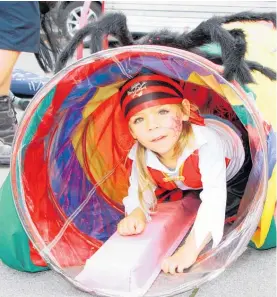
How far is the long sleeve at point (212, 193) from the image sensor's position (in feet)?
6.16

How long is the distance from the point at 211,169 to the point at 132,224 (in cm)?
30

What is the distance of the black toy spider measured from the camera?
5.79ft

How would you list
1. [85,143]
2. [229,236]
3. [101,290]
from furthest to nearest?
[85,143]
[229,236]
[101,290]

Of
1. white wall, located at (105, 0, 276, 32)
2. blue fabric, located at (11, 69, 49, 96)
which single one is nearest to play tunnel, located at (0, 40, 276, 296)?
blue fabric, located at (11, 69, 49, 96)

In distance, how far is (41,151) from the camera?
79.6 inches

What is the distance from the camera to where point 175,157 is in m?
2.05

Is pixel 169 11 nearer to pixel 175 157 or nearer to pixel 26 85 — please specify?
pixel 26 85

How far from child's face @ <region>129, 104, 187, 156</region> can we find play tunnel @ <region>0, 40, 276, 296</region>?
0.37 ft

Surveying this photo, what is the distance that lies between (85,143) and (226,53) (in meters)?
0.71

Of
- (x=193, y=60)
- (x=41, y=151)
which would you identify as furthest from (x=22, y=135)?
(x=193, y=60)

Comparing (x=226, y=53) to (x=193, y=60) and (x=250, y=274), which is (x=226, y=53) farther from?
(x=250, y=274)

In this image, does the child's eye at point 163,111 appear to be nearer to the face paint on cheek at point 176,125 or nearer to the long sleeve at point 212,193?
the face paint on cheek at point 176,125

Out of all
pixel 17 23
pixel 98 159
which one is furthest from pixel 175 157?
pixel 17 23

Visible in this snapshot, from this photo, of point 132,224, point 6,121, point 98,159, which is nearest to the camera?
point 132,224
